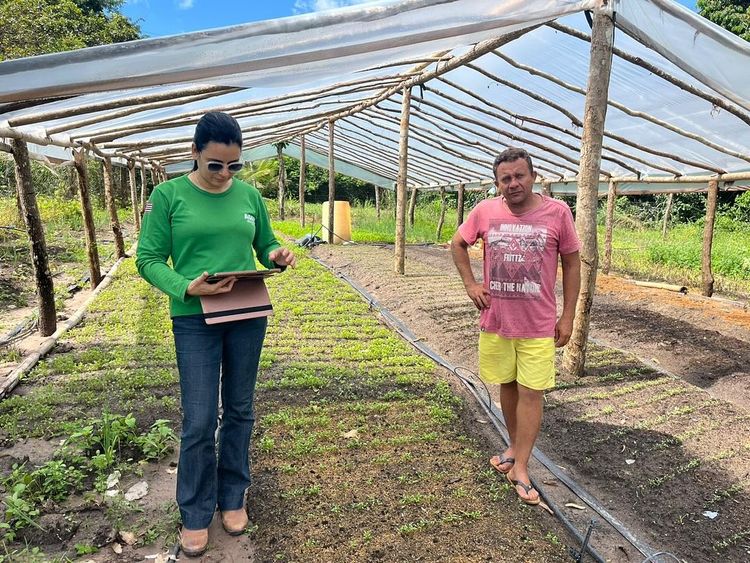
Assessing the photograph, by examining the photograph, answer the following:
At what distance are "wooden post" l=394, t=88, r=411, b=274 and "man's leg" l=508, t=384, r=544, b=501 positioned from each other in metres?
5.58

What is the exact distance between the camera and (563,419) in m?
3.36

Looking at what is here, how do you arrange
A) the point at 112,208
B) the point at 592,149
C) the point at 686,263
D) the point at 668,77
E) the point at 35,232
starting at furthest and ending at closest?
the point at 686,263 → the point at 112,208 → the point at 35,232 → the point at 668,77 → the point at 592,149

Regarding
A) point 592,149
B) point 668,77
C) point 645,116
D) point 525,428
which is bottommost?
point 525,428

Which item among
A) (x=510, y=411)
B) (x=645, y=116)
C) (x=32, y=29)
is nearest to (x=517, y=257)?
(x=510, y=411)

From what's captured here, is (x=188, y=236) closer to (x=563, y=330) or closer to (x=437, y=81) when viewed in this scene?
(x=563, y=330)

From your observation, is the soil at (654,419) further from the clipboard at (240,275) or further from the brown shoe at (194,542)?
the clipboard at (240,275)

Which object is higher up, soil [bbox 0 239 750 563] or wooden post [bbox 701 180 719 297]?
wooden post [bbox 701 180 719 297]

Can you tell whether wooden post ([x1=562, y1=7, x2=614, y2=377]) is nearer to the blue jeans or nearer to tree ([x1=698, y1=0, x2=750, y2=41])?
the blue jeans

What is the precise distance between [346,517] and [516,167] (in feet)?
5.73

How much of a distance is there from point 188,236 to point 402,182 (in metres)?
6.35

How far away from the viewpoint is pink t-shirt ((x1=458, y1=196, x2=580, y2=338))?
2.31 metres

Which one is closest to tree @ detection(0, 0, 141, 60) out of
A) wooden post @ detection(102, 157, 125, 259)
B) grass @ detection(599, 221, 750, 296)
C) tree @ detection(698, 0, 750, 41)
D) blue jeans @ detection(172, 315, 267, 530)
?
wooden post @ detection(102, 157, 125, 259)

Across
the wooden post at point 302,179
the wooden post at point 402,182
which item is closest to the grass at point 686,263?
the wooden post at point 402,182

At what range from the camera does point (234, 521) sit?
210cm
